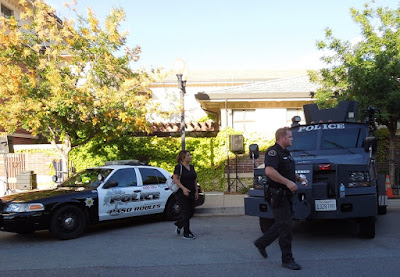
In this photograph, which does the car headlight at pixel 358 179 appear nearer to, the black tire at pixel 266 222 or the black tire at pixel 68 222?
the black tire at pixel 266 222

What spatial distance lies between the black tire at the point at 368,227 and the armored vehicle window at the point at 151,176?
451 cm

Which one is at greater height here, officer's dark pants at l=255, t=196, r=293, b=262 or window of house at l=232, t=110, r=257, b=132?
window of house at l=232, t=110, r=257, b=132

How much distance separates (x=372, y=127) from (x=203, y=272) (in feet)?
18.6

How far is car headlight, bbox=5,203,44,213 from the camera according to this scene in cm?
686

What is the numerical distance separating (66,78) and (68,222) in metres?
5.46

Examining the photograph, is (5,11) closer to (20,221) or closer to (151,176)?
(151,176)

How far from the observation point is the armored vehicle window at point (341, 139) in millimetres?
7531

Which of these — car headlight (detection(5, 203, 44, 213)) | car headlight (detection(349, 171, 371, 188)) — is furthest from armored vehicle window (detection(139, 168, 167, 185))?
car headlight (detection(349, 171, 371, 188))

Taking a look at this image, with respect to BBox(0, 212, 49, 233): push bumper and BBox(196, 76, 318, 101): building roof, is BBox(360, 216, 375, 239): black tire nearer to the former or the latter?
BBox(0, 212, 49, 233): push bumper

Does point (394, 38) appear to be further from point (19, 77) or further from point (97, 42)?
point (19, 77)

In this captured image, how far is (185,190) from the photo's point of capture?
6.95m

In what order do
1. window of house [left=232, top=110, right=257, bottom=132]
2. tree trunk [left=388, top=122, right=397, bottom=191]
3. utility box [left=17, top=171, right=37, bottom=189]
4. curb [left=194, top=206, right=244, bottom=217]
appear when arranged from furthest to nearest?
1. window of house [left=232, top=110, right=257, bottom=132]
2. tree trunk [left=388, top=122, right=397, bottom=191]
3. utility box [left=17, top=171, right=37, bottom=189]
4. curb [left=194, top=206, right=244, bottom=217]

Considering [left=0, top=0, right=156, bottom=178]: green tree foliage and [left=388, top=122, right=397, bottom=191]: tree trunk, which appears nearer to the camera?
[left=0, top=0, right=156, bottom=178]: green tree foliage

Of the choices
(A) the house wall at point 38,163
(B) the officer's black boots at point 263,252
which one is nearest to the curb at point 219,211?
(B) the officer's black boots at point 263,252
